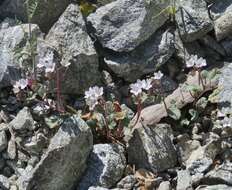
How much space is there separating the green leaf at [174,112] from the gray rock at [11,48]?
1291mm

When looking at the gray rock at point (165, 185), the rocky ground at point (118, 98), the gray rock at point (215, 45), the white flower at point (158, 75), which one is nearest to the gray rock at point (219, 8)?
the rocky ground at point (118, 98)

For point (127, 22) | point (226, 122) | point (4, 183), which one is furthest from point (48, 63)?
point (226, 122)

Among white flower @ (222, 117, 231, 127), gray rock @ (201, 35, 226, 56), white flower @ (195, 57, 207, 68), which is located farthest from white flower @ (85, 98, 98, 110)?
gray rock @ (201, 35, 226, 56)

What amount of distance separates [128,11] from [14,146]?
154 cm

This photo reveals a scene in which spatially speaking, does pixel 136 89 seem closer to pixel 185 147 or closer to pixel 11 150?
pixel 185 147

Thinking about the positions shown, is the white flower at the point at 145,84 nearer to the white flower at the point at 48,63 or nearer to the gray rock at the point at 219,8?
the white flower at the point at 48,63

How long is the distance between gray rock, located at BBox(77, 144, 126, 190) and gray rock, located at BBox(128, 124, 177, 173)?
Result: 0.12m

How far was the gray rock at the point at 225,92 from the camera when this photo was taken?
5.66 meters

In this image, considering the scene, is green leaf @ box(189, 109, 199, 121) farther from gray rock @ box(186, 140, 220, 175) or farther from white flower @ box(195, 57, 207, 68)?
white flower @ box(195, 57, 207, 68)

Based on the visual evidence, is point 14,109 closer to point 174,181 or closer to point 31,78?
point 31,78

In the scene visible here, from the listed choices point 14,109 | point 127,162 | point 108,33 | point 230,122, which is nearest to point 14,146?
point 14,109

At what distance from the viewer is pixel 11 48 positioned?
5.91 meters

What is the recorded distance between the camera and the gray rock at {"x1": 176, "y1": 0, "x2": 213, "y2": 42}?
6.05 m

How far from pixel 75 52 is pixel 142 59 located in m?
0.59
